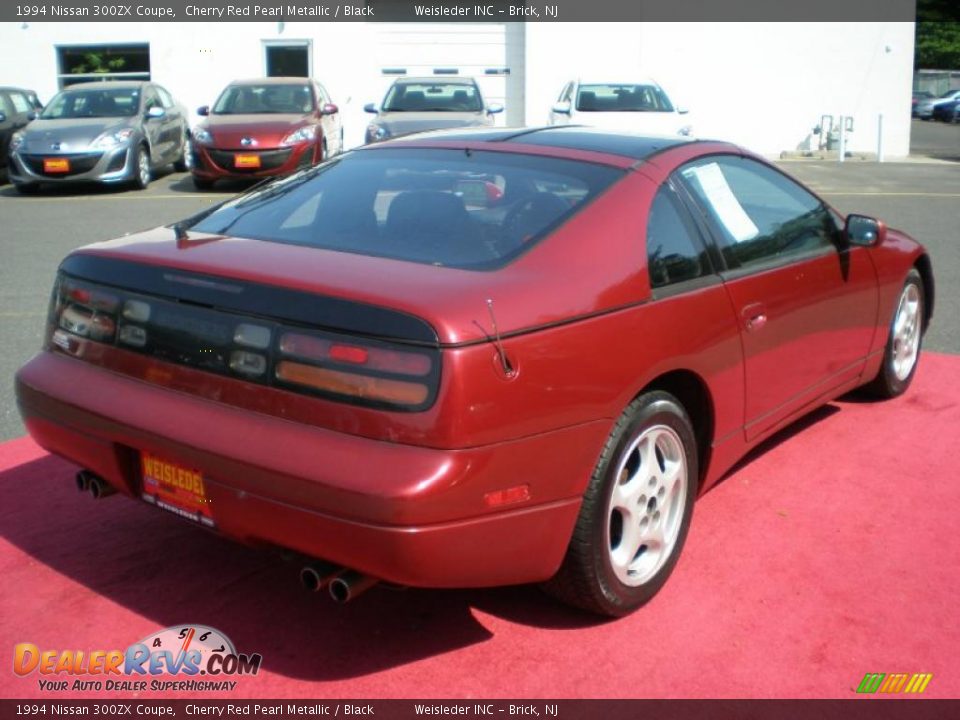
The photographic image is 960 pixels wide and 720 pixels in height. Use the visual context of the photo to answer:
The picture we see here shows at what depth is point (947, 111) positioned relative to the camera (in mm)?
44812

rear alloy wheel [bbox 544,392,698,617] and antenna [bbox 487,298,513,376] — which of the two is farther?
rear alloy wheel [bbox 544,392,698,617]

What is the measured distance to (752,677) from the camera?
3324mm

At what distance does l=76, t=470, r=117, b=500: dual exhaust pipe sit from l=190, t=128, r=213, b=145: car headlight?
1327 cm

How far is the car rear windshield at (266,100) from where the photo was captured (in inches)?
691

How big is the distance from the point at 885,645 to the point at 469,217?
1896mm

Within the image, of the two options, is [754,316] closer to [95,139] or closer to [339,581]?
[339,581]

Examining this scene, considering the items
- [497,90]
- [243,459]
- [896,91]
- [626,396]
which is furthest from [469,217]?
[896,91]

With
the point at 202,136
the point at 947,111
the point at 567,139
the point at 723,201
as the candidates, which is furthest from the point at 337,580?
the point at 947,111

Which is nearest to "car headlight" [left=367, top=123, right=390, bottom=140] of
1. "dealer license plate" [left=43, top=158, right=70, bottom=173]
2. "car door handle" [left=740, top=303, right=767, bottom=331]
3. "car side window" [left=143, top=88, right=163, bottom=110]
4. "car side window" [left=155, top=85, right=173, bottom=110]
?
"car side window" [left=143, top=88, right=163, bottom=110]

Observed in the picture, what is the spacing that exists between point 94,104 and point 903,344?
1477 centimetres

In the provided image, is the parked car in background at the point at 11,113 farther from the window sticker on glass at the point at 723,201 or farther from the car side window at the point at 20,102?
the window sticker on glass at the point at 723,201

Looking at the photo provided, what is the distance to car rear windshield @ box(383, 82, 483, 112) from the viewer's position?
56.1 ft

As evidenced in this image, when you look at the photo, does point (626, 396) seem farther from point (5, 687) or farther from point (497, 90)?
point (497, 90)

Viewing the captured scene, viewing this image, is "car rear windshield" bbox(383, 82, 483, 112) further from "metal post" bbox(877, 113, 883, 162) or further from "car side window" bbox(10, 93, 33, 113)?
"metal post" bbox(877, 113, 883, 162)
